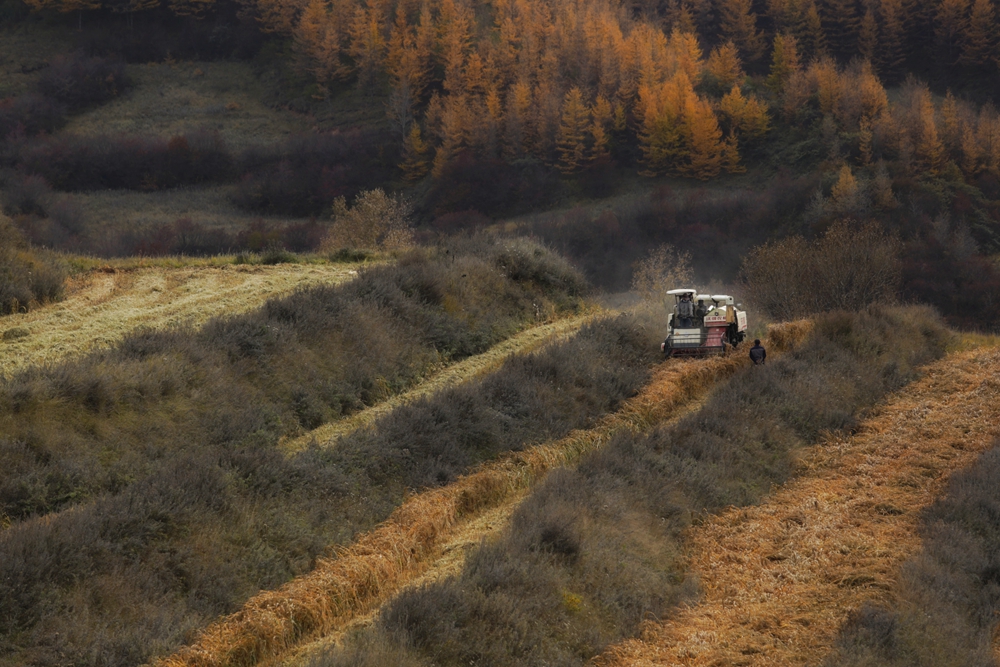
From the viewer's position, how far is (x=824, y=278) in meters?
44.8

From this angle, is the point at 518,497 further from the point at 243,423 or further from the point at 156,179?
the point at 156,179

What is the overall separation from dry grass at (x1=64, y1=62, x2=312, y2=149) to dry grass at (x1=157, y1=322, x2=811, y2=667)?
98.6 m

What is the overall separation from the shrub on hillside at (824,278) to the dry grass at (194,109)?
267 ft

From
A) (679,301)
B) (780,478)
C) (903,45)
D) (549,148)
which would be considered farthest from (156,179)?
(903,45)

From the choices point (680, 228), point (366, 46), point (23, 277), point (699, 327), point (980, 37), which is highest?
point (980, 37)

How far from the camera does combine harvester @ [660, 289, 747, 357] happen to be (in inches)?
1049

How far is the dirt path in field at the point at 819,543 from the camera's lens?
46.3 feet

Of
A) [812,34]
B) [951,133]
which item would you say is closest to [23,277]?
[951,133]

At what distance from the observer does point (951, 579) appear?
52.4 feet

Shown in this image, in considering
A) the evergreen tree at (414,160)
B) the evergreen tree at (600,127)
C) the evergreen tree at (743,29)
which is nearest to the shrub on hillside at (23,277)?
the evergreen tree at (600,127)

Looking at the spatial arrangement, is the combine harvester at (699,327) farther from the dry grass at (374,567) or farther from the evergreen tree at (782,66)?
the evergreen tree at (782,66)

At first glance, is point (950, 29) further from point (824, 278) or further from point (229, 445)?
point (229, 445)

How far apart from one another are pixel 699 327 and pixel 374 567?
48.3 feet

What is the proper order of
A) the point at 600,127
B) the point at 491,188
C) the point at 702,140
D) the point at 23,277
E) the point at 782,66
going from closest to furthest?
the point at 23,277 → the point at 702,140 → the point at 600,127 → the point at 491,188 → the point at 782,66
